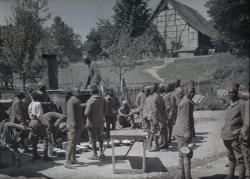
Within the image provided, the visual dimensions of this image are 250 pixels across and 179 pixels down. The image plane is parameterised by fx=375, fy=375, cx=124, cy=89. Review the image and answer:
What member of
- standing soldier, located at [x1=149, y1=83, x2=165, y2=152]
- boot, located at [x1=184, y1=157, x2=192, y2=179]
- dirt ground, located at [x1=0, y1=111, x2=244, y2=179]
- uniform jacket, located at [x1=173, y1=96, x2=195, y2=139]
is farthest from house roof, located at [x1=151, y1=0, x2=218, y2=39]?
boot, located at [x1=184, y1=157, x2=192, y2=179]

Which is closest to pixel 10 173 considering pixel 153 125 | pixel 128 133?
pixel 128 133

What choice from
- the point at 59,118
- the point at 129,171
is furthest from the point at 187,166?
the point at 59,118

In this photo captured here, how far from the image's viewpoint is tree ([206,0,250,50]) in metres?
6.70

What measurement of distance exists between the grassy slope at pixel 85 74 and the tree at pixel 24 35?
17.2ft

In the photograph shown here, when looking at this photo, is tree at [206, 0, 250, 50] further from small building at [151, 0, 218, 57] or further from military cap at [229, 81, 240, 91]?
small building at [151, 0, 218, 57]

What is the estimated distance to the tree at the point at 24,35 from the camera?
40.3 ft

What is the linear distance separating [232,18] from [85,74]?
14853 millimetres

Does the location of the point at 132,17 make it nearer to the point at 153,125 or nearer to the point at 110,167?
the point at 153,125

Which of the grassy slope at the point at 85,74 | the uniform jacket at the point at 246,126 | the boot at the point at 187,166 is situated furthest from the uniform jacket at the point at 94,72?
the grassy slope at the point at 85,74

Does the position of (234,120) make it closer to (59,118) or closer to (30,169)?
(30,169)

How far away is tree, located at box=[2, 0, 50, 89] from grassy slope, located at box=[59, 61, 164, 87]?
525 centimetres

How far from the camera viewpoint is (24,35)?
1254cm

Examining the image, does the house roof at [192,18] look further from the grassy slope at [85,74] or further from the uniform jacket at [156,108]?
the grassy slope at [85,74]

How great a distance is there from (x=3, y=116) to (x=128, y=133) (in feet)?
10.1
